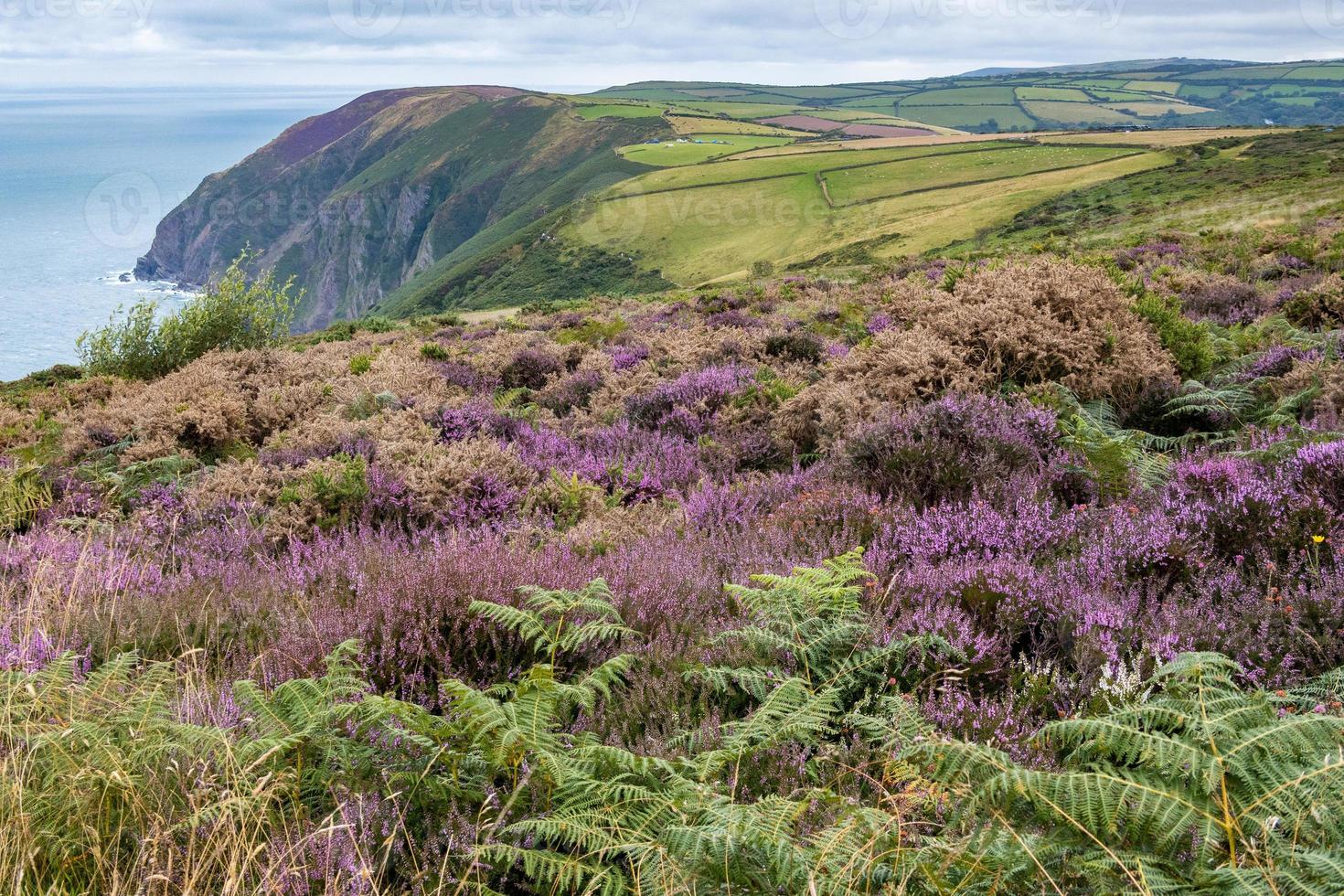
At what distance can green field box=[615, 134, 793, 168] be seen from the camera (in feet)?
484

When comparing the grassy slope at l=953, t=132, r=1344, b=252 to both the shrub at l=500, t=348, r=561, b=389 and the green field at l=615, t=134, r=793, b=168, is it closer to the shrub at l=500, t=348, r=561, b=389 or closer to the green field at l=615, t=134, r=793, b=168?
the shrub at l=500, t=348, r=561, b=389

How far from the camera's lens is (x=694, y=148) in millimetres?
158125

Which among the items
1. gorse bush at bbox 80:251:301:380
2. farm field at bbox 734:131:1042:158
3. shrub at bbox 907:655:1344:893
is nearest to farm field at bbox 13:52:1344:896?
shrub at bbox 907:655:1344:893

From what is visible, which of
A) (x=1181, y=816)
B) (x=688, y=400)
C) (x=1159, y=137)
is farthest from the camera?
(x=1159, y=137)

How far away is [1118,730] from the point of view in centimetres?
191

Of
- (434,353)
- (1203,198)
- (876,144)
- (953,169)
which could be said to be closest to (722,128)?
(876,144)

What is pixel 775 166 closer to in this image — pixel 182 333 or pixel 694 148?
pixel 694 148

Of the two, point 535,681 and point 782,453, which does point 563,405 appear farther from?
point 535,681

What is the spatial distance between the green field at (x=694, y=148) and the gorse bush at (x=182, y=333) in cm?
13013

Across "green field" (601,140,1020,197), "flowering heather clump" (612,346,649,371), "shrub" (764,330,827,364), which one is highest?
"green field" (601,140,1020,197)

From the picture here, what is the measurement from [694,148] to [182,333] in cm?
15367

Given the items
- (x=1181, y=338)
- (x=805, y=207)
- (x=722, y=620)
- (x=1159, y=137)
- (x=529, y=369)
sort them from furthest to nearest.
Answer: (x=1159, y=137) → (x=805, y=207) → (x=529, y=369) → (x=1181, y=338) → (x=722, y=620)

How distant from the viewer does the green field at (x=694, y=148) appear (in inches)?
5802

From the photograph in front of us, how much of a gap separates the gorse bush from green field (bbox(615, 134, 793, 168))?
130 metres
